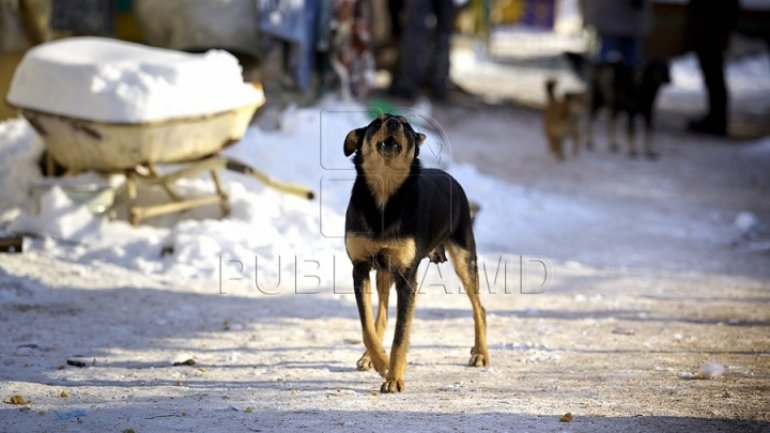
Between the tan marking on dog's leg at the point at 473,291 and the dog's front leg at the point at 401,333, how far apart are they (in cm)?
62

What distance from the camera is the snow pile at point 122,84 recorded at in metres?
8.30

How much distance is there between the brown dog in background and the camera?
1527 centimetres

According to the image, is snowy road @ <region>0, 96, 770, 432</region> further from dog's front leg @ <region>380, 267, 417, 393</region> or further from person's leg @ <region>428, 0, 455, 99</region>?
person's leg @ <region>428, 0, 455, 99</region>

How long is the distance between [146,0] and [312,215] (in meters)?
3.49

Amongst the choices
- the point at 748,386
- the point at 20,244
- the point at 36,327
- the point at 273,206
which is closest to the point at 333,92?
the point at 273,206

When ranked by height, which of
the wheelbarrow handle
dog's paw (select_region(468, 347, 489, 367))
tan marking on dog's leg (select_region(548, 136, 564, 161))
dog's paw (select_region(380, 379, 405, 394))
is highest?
Answer: dog's paw (select_region(380, 379, 405, 394))

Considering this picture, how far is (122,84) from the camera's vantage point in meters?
8.35

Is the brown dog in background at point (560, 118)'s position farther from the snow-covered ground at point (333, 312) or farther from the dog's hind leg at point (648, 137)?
the snow-covered ground at point (333, 312)

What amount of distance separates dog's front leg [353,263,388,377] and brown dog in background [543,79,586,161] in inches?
395

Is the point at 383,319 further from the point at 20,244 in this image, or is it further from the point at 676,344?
the point at 20,244

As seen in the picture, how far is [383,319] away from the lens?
20.0ft

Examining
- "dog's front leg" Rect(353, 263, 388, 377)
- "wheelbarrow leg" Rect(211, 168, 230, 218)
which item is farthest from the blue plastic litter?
"wheelbarrow leg" Rect(211, 168, 230, 218)

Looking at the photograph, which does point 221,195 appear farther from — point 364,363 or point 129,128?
point 364,363

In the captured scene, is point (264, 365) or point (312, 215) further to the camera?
point (312, 215)
